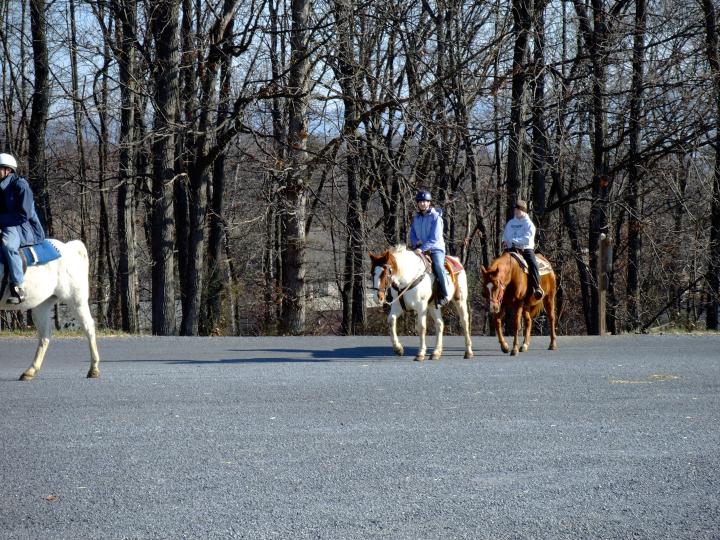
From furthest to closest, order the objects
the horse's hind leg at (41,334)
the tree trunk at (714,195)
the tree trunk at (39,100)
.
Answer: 1. the tree trunk at (39,100)
2. the tree trunk at (714,195)
3. the horse's hind leg at (41,334)

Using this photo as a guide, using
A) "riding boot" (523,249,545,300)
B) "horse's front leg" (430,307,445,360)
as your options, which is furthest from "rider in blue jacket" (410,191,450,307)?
"riding boot" (523,249,545,300)

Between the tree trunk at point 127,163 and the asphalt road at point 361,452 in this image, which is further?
the tree trunk at point 127,163

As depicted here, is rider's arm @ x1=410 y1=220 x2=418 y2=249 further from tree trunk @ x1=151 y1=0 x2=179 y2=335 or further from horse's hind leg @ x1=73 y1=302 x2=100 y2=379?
tree trunk @ x1=151 y1=0 x2=179 y2=335

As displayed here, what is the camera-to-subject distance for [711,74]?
25.9 metres

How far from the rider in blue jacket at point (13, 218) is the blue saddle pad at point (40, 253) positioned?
0.33 ft

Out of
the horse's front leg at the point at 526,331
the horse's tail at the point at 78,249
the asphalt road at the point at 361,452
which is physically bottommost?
the asphalt road at the point at 361,452

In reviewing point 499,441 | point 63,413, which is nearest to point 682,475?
point 499,441

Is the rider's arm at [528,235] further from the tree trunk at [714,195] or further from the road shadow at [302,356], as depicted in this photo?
the tree trunk at [714,195]

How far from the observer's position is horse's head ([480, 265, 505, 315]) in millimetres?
15789

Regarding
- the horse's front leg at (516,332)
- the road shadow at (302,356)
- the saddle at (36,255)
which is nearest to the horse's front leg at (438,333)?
the road shadow at (302,356)

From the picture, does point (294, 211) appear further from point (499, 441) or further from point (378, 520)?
point (378, 520)

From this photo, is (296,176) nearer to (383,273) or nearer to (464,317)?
(464,317)

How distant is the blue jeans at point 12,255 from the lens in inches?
447

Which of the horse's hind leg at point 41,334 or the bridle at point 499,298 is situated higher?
the bridle at point 499,298
